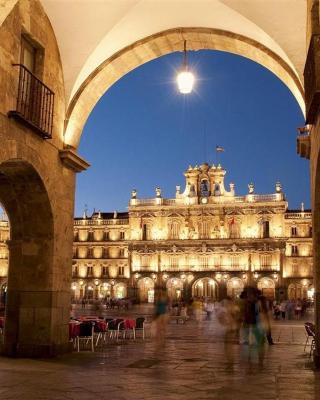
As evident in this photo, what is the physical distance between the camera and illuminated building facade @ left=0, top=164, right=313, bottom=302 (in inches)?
2172

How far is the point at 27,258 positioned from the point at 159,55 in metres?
5.04

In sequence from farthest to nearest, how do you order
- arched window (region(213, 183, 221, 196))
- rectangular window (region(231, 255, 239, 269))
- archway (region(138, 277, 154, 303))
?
arched window (region(213, 183, 221, 196)), archway (region(138, 277, 154, 303)), rectangular window (region(231, 255, 239, 269))

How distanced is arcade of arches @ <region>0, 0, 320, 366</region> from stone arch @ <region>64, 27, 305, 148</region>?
0.08ft

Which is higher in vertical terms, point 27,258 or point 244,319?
point 27,258

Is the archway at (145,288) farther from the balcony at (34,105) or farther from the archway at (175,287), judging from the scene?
the balcony at (34,105)

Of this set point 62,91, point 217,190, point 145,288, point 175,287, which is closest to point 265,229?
point 217,190

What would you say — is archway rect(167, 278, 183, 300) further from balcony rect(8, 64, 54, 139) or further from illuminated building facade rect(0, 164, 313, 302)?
balcony rect(8, 64, 54, 139)

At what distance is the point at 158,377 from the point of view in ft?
25.6

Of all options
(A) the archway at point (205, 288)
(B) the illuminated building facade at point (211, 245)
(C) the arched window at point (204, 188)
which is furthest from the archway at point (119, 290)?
(C) the arched window at point (204, 188)

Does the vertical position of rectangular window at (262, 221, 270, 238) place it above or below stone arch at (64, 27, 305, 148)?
above

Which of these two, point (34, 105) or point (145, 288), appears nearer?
point (34, 105)

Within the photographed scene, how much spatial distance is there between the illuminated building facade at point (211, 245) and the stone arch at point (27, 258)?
150 ft

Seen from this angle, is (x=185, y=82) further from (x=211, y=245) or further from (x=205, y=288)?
(x=205, y=288)

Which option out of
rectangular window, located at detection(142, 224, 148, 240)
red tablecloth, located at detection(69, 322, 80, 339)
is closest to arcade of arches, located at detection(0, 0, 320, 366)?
red tablecloth, located at detection(69, 322, 80, 339)
